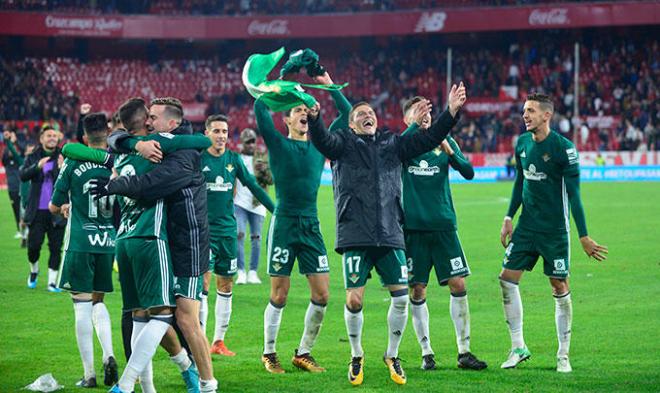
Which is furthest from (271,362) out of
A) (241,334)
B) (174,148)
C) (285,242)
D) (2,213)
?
(2,213)

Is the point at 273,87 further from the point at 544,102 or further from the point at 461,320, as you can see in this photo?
the point at 461,320

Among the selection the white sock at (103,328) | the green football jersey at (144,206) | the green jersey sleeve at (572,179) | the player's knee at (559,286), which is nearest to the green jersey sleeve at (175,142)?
the green football jersey at (144,206)

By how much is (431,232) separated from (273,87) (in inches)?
93.8

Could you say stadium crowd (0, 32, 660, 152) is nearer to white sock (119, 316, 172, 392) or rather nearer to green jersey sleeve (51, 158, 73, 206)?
green jersey sleeve (51, 158, 73, 206)

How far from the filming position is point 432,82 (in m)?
53.8

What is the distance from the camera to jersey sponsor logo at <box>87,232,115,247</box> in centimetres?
892

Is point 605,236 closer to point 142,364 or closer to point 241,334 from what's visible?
point 241,334

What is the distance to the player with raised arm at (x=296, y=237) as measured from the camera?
9523 mm

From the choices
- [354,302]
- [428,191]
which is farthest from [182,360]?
[428,191]

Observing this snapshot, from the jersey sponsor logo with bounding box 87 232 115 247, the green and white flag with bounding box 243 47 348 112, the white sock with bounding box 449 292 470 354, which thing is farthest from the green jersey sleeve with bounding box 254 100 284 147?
the white sock with bounding box 449 292 470 354

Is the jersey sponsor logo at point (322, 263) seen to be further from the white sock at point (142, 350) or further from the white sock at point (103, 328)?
the white sock at point (142, 350)

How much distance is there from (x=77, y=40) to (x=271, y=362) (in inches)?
1920

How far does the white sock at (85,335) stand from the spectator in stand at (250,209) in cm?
704

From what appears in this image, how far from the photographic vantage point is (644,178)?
139 feet
